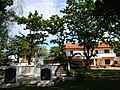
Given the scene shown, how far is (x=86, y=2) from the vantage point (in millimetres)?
30438

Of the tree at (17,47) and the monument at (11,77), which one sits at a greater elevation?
the tree at (17,47)

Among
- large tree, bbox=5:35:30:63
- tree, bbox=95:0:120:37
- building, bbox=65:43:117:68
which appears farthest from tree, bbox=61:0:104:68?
building, bbox=65:43:117:68

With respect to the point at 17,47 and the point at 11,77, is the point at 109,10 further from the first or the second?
the point at 17,47

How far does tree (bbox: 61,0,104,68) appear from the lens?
1203 inches

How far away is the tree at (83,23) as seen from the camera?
100 feet

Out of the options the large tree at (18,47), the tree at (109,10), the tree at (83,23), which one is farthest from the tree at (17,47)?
the tree at (109,10)

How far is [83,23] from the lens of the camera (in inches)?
1315

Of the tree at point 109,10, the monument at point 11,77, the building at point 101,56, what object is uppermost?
the tree at point 109,10

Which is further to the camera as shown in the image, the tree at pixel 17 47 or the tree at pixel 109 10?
the tree at pixel 17 47

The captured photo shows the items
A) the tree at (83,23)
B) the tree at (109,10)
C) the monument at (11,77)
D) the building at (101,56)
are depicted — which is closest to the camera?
the tree at (109,10)

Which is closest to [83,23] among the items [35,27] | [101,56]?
[35,27]

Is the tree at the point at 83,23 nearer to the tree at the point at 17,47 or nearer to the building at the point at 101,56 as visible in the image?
the tree at the point at 17,47

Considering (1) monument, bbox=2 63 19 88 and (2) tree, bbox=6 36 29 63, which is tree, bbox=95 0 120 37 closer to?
(1) monument, bbox=2 63 19 88

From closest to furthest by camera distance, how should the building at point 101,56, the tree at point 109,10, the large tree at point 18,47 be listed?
1. the tree at point 109,10
2. the large tree at point 18,47
3. the building at point 101,56
